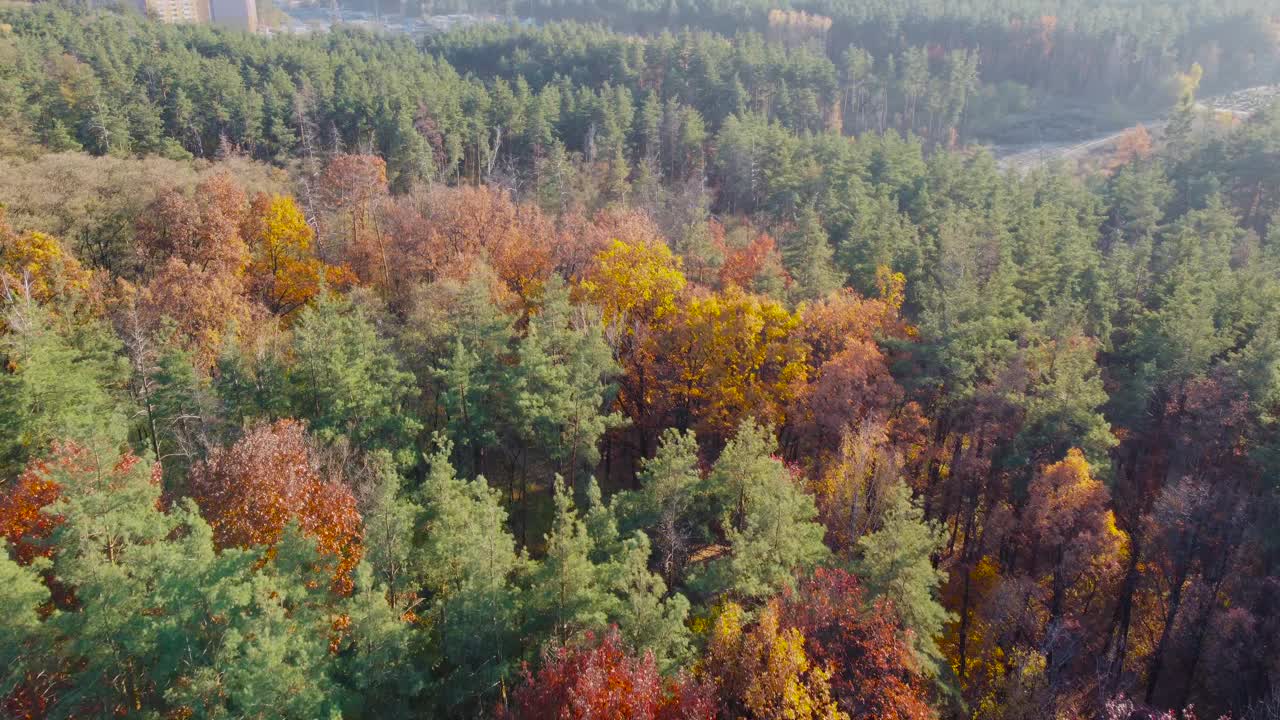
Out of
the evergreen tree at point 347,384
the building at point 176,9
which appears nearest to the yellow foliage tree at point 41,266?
the evergreen tree at point 347,384

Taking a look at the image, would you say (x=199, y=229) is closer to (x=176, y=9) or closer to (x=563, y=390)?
(x=563, y=390)

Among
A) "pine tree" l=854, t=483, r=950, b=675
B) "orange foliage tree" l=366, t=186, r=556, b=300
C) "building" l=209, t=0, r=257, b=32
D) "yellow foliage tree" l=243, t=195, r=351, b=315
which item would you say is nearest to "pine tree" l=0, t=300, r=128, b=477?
"yellow foliage tree" l=243, t=195, r=351, b=315

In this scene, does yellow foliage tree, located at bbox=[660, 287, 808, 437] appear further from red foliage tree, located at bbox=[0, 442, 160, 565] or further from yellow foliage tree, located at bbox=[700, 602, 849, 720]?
red foliage tree, located at bbox=[0, 442, 160, 565]

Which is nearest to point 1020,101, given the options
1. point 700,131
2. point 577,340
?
point 700,131

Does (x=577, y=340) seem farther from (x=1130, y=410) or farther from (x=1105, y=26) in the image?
(x=1105, y=26)

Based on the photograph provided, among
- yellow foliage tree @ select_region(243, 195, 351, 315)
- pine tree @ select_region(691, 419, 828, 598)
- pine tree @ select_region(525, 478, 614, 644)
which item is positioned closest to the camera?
pine tree @ select_region(525, 478, 614, 644)

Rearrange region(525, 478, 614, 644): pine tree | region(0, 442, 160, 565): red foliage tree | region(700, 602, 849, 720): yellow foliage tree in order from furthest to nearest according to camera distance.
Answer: region(525, 478, 614, 644): pine tree → region(0, 442, 160, 565): red foliage tree → region(700, 602, 849, 720): yellow foliage tree

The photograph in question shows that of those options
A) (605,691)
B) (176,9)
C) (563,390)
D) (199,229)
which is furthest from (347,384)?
(176,9)
